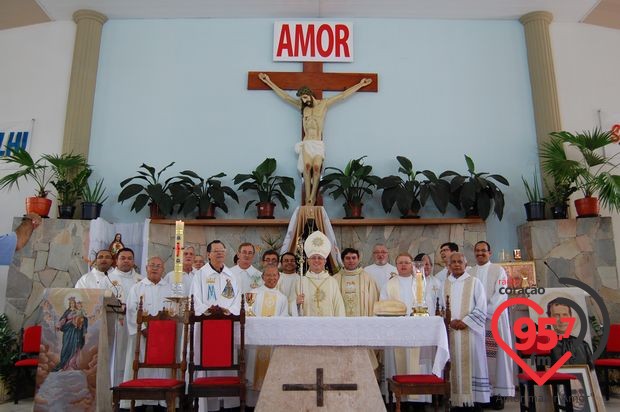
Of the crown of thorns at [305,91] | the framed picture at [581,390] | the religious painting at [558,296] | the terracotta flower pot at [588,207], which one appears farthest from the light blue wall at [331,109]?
the framed picture at [581,390]

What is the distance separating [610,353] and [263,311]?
3843mm

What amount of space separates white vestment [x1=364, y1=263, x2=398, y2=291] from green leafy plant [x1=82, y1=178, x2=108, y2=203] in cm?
359

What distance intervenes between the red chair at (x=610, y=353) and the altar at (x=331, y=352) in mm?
2634

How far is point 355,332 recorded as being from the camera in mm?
4359

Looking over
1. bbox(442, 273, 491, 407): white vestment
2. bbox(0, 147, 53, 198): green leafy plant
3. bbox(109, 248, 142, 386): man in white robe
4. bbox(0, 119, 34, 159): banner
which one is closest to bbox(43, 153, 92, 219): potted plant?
bbox(0, 147, 53, 198): green leafy plant

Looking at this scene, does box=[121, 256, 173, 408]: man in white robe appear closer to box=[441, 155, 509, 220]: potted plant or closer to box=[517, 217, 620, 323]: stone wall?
box=[441, 155, 509, 220]: potted plant

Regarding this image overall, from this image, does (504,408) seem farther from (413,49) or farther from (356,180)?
(413,49)

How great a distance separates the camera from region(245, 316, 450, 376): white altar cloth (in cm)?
435

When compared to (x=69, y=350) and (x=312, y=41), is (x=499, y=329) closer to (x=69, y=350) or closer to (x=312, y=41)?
(x=69, y=350)

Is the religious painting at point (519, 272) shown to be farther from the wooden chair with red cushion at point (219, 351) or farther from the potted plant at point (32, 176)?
the potted plant at point (32, 176)

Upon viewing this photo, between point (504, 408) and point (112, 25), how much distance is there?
24.1 feet

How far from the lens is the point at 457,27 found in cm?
870

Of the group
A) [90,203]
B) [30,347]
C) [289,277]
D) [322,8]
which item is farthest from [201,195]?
[322,8]

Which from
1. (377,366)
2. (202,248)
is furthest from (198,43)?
(377,366)
